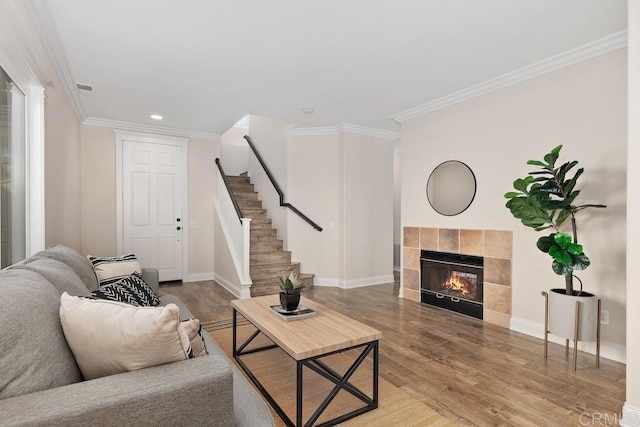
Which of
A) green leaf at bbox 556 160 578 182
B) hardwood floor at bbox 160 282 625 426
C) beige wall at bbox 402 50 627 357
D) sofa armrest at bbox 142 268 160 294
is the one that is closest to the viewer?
hardwood floor at bbox 160 282 625 426

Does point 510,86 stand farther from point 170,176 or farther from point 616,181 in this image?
point 170,176

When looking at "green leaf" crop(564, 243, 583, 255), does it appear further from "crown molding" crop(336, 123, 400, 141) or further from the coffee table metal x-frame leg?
"crown molding" crop(336, 123, 400, 141)

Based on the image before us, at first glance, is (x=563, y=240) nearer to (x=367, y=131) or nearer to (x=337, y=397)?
(x=337, y=397)

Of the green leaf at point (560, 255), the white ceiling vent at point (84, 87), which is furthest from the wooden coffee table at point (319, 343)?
the white ceiling vent at point (84, 87)

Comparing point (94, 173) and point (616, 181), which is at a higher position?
point (94, 173)

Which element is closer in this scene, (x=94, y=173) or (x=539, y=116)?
(x=539, y=116)

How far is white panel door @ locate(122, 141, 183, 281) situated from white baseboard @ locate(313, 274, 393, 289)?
2.42 meters

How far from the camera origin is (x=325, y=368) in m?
2.37

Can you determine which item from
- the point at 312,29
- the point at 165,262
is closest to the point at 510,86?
the point at 312,29

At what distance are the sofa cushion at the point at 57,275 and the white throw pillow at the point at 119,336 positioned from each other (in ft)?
1.84

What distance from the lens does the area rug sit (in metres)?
1.96

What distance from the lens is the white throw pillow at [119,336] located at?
3.82ft

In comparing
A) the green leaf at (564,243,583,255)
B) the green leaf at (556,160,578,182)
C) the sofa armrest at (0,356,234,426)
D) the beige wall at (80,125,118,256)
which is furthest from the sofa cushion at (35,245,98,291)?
the green leaf at (556,160,578,182)

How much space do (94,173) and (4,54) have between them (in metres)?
3.30
